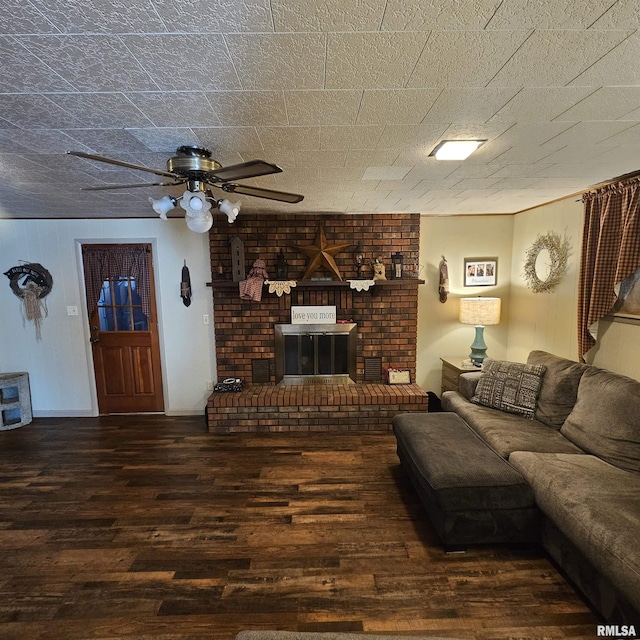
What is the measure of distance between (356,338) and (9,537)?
3.25 m

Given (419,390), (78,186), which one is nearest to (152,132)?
(78,186)

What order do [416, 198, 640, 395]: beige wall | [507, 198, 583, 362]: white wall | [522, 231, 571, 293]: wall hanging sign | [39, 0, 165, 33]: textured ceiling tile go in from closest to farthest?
[39, 0, 165, 33]: textured ceiling tile → [507, 198, 583, 362]: white wall → [522, 231, 571, 293]: wall hanging sign → [416, 198, 640, 395]: beige wall

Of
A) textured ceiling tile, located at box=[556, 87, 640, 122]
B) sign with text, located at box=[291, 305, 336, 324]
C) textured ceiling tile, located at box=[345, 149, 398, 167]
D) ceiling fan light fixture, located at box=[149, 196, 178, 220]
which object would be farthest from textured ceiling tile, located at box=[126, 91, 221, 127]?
sign with text, located at box=[291, 305, 336, 324]

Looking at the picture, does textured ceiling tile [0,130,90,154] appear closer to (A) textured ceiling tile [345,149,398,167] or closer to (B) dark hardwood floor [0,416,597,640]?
(A) textured ceiling tile [345,149,398,167]

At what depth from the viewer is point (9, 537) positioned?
2068mm

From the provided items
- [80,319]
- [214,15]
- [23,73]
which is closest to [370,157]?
[214,15]

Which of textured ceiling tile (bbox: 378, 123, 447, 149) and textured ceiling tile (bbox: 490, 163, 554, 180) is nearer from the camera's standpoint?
textured ceiling tile (bbox: 378, 123, 447, 149)

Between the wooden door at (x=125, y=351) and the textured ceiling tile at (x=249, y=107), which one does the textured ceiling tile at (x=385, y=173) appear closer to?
the textured ceiling tile at (x=249, y=107)

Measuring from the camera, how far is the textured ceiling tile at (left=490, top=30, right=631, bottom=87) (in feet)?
3.38

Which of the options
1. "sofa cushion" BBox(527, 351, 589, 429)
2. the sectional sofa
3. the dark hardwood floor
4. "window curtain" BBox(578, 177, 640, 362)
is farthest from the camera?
"sofa cushion" BBox(527, 351, 589, 429)

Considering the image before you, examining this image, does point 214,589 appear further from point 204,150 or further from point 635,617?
point 204,150

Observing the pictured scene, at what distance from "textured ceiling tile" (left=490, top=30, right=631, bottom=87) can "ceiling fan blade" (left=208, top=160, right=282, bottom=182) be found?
94cm

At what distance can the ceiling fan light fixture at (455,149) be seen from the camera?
1787mm

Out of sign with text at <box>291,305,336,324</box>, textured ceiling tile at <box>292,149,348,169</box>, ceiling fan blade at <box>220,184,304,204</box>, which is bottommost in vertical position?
sign with text at <box>291,305,336,324</box>
